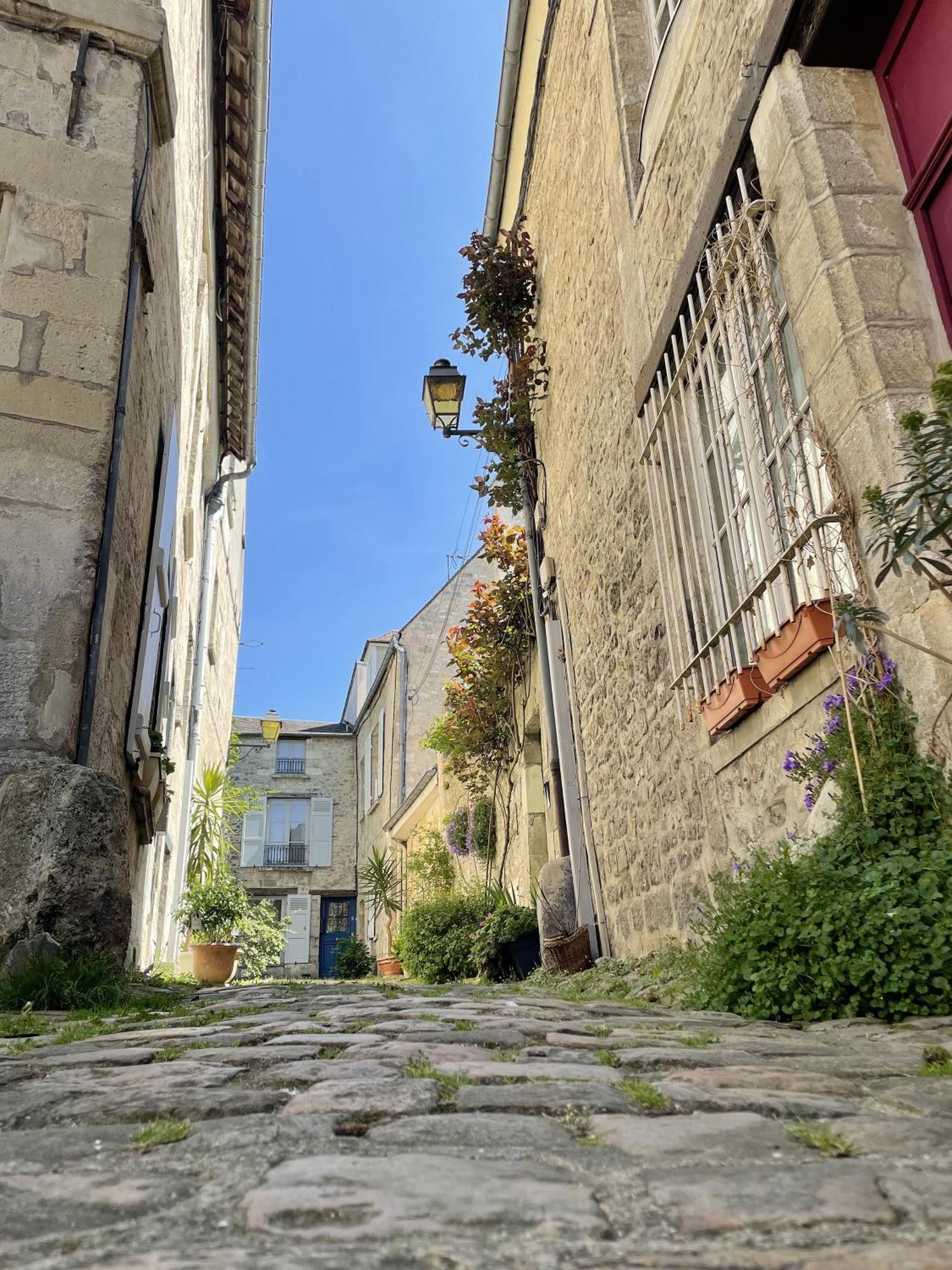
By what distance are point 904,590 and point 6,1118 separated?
2.52m

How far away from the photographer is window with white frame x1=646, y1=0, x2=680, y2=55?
585cm

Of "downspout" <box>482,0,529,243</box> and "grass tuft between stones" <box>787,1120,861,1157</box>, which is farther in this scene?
"downspout" <box>482,0,529,243</box>

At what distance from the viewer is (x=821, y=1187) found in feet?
3.92

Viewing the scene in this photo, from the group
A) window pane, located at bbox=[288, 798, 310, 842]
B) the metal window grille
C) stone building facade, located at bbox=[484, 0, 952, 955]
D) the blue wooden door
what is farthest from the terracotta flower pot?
window pane, located at bbox=[288, 798, 310, 842]

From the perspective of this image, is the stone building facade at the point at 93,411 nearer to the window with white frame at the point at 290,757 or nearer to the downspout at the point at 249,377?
the downspout at the point at 249,377

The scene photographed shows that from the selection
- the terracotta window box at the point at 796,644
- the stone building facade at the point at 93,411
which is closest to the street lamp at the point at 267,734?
the stone building facade at the point at 93,411

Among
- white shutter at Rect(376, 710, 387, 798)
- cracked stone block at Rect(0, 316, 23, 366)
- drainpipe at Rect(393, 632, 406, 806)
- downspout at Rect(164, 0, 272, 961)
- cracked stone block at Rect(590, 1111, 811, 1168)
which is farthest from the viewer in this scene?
white shutter at Rect(376, 710, 387, 798)

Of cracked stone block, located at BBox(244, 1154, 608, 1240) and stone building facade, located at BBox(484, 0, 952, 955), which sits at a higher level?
stone building facade, located at BBox(484, 0, 952, 955)

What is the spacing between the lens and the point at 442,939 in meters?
9.45

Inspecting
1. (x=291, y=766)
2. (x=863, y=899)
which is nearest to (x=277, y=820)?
(x=291, y=766)

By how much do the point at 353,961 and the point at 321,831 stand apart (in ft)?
31.7

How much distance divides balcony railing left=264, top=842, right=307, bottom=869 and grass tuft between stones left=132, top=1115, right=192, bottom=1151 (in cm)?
2404

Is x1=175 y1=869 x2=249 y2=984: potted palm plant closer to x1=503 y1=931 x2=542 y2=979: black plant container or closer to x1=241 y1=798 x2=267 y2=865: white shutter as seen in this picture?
x1=503 y1=931 x2=542 y2=979: black plant container

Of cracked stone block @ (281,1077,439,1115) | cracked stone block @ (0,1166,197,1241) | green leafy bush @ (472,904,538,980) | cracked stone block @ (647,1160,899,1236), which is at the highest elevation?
green leafy bush @ (472,904,538,980)
